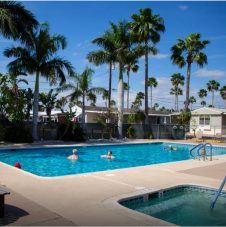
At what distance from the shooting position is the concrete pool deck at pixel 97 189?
16.6ft

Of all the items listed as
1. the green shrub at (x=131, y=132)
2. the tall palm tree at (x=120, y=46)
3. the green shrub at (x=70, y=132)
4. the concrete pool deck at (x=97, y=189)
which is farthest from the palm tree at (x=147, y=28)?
the concrete pool deck at (x=97, y=189)

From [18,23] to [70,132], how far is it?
871cm

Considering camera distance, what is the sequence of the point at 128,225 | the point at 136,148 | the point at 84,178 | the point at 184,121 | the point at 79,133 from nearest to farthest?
1. the point at 128,225
2. the point at 84,178
3. the point at 136,148
4. the point at 79,133
5. the point at 184,121

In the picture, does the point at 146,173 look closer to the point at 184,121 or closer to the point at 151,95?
the point at 184,121

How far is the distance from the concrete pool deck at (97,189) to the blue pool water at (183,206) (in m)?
0.22

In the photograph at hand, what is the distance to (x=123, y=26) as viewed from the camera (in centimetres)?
2641

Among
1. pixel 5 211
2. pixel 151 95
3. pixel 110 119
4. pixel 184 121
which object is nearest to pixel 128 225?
pixel 5 211

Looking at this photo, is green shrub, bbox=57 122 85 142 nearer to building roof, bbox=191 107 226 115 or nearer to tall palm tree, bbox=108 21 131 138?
tall palm tree, bbox=108 21 131 138

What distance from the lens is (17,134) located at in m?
20.3

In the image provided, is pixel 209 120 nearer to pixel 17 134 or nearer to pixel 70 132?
pixel 70 132

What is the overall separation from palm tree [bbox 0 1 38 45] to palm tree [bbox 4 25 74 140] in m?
1.48

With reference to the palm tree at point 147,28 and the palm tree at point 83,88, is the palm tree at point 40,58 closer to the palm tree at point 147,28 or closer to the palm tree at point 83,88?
the palm tree at point 83,88

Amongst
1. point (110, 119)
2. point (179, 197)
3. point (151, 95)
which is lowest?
point (179, 197)

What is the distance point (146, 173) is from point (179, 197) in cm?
207
